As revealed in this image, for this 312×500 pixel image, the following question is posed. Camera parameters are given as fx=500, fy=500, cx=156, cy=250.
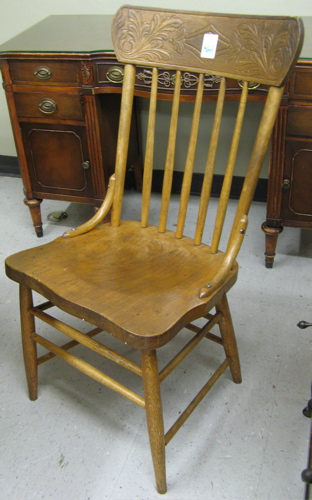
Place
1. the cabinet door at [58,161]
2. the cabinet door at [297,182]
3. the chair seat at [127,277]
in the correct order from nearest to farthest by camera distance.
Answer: the chair seat at [127,277], the cabinet door at [297,182], the cabinet door at [58,161]

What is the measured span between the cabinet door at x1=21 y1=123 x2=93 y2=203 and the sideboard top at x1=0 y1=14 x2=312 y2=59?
31 centimetres

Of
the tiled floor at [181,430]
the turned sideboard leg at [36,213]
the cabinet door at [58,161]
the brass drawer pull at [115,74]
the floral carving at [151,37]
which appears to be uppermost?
the floral carving at [151,37]

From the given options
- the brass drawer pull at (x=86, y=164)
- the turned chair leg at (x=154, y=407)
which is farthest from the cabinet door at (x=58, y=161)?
the turned chair leg at (x=154, y=407)

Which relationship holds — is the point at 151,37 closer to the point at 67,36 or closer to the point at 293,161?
the point at 293,161

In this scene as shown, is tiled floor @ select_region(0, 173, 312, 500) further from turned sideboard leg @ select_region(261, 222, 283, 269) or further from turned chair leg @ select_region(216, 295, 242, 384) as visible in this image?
turned sideboard leg @ select_region(261, 222, 283, 269)

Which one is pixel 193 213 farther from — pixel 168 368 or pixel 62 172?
pixel 168 368

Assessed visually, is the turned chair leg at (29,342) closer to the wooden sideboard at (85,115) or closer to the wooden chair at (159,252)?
the wooden chair at (159,252)

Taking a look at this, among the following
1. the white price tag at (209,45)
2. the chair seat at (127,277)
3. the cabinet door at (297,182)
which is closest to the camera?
the chair seat at (127,277)

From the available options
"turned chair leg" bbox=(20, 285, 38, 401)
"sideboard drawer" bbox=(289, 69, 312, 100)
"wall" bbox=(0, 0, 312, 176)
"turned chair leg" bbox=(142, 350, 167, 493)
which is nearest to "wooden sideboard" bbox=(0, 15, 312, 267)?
"sideboard drawer" bbox=(289, 69, 312, 100)

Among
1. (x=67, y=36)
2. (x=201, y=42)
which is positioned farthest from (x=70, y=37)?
(x=201, y=42)

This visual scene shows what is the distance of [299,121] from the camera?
5.91 feet

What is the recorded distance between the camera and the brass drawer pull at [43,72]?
6.53 feet

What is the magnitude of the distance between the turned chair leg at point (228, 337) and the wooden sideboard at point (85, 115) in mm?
702

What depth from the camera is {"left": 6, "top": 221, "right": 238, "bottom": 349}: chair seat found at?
109 cm
